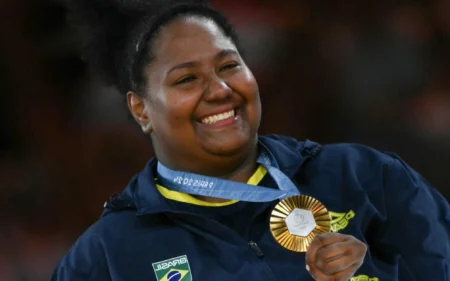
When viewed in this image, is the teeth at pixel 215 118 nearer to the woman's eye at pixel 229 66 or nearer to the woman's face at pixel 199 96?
the woman's face at pixel 199 96

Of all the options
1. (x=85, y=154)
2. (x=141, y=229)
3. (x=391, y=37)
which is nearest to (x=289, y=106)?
(x=391, y=37)

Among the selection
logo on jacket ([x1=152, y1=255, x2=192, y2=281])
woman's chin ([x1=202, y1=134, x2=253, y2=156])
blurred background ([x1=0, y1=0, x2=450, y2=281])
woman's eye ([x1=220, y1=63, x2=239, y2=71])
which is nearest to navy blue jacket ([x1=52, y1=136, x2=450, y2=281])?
logo on jacket ([x1=152, y1=255, x2=192, y2=281])

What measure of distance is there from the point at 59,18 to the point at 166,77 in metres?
0.86

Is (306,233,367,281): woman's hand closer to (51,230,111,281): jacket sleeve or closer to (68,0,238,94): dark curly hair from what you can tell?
(51,230,111,281): jacket sleeve

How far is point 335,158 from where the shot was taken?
166 cm

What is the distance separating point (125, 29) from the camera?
5.74ft

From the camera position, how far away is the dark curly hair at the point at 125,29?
1.69 m

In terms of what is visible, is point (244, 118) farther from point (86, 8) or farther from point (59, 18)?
point (59, 18)

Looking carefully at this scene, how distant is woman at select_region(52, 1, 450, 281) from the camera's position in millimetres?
1506

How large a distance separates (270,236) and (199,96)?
353 millimetres

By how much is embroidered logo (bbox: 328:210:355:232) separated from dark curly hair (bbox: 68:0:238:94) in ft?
1.74

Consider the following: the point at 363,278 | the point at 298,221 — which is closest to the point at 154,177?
the point at 298,221

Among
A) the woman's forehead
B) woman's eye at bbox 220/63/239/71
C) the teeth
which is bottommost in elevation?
the teeth

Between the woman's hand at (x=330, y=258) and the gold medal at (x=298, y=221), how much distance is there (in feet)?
0.25
